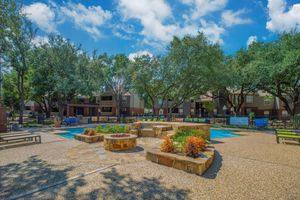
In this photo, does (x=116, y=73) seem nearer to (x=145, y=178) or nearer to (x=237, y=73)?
(x=237, y=73)

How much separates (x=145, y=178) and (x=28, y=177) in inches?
128

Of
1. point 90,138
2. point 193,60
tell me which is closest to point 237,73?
point 193,60

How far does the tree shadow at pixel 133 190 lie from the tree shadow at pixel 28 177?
61 centimetres

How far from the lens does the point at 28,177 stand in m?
4.86

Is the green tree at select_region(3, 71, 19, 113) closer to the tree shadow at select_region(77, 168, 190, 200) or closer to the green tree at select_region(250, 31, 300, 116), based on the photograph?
the tree shadow at select_region(77, 168, 190, 200)

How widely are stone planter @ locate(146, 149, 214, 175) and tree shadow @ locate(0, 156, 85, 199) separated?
8.11 feet

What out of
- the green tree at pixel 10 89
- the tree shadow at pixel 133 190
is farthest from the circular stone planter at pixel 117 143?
the green tree at pixel 10 89

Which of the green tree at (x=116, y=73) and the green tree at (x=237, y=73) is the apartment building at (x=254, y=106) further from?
the green tree at (x=237, y=73)

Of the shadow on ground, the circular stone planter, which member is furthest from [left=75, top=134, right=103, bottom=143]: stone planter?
the shadow on ground

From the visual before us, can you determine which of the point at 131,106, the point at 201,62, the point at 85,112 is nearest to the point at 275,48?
the point at 201,62

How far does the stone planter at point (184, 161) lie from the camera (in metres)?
5.02

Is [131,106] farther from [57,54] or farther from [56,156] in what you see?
[56,156]

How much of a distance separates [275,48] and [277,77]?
3.15 m

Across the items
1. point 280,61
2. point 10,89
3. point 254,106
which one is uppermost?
point 280,61
